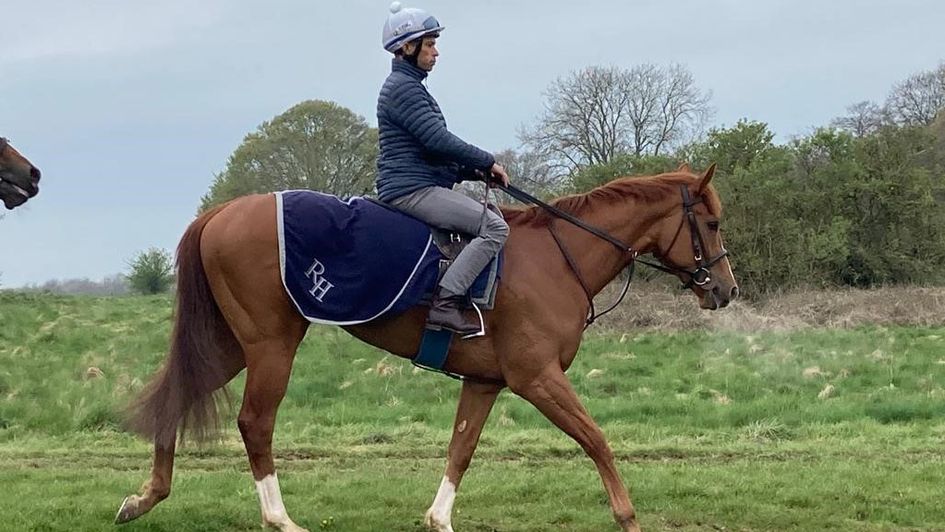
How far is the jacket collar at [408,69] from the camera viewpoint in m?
5.77

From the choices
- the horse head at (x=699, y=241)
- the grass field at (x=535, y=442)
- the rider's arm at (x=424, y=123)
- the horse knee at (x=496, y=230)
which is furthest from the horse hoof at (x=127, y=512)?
the horse head at (x=699, y=241)

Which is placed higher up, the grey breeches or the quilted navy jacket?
the quilted navy jacket

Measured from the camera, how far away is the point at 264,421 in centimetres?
568

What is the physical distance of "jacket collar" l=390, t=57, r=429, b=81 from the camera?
5766mm

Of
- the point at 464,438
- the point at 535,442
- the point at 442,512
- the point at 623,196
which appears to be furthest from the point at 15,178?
the point at 535,442

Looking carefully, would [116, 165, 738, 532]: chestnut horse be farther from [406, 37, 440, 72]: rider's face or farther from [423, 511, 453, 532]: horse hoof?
[406, 37, 440, 72]: rider's face

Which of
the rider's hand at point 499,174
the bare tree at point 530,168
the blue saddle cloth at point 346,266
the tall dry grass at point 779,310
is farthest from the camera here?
the bare tree at point 530,168

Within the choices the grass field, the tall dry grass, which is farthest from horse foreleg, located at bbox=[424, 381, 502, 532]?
the tall dry grass

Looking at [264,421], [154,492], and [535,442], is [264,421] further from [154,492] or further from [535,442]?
[535,442]

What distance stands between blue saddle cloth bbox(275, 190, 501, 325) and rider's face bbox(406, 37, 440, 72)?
1072mm

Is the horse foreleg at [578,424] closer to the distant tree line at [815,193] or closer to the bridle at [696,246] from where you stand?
the bridle at [696,246]

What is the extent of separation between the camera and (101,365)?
1412 centimetres

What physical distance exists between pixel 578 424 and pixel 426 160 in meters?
1.95

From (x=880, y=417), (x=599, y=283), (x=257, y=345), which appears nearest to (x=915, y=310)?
(x=880, y=417)
